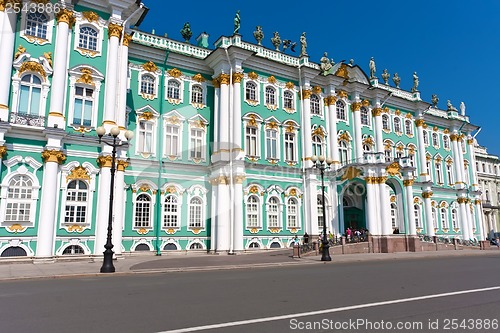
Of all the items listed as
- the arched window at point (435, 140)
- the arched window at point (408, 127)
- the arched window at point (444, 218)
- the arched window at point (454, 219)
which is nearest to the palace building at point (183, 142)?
the arched window at point (408, 127)

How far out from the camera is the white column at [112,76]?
2510cm

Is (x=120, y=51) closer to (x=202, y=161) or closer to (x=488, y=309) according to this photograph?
(x=202, y=161)

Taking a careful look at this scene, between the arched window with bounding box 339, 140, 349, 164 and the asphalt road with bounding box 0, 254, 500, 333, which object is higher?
the arched window with bounding box 339, 140, 349, 164

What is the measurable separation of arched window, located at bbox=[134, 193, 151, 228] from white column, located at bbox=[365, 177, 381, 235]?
18.5 metres

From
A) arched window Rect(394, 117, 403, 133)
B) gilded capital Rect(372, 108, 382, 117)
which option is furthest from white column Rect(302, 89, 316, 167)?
arched window Rect(394, 117, 403, 133)

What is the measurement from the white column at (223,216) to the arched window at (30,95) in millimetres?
13158

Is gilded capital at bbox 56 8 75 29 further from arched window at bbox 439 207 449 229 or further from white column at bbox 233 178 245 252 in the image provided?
arched window at bbox 439 207 449 229

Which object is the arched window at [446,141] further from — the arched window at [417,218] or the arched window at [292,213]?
the arched window at [292,213]

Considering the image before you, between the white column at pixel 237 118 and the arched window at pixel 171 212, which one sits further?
the white column at pixel 237 118

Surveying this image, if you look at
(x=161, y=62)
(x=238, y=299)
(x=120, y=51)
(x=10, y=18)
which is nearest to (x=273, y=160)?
(x=161, y=62)

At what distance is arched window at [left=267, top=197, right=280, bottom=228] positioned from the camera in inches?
1259

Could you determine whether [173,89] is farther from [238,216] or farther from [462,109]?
[462,109]

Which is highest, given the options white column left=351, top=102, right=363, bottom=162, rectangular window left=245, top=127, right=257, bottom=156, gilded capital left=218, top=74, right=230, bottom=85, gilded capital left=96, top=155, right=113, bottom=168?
gilded capital left=218, top=74, right=230, bottom=85

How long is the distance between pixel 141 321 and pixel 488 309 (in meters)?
6.79
